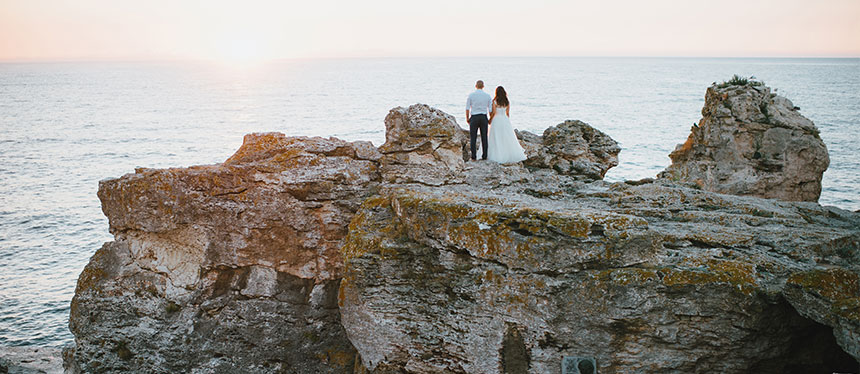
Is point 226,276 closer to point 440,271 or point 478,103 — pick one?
point 440,271

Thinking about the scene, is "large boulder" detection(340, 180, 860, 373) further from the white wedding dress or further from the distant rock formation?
the distant rock formation

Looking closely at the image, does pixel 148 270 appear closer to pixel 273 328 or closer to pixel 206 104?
pixel 273 328

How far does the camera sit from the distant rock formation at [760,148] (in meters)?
25.2

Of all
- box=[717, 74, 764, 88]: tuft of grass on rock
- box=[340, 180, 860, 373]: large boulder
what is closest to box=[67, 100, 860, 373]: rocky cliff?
box=[340, 180, 860, 373]: large boulder

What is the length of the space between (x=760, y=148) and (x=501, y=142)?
13014mm

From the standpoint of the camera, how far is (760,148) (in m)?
25.8

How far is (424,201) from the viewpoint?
14164 mm

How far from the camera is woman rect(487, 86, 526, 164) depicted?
68.0 ft

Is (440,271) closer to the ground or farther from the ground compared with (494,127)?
closer to the ground

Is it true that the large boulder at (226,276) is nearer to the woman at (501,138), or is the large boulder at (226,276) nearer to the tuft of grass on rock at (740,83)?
the woman at (501,138)

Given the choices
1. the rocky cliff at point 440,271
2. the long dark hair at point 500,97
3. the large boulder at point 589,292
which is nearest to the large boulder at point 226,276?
the rocky cliff at point 440,271

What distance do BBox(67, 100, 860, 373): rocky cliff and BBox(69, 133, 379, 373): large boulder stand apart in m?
0.05

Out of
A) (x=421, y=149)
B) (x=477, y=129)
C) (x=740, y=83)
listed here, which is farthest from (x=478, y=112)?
(x=740, y=83)

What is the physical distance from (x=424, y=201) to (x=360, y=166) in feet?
15.3
